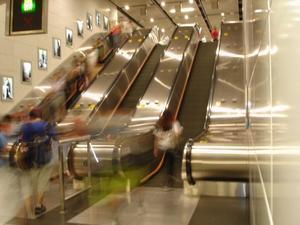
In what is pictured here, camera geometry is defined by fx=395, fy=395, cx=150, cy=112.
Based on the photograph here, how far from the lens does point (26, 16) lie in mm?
Result: 7695

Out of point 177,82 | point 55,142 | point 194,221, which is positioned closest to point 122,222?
point 194,221

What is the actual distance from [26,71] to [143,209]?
705 centimetres

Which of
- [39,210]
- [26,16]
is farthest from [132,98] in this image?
[39,210]

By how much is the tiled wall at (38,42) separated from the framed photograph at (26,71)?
0.12 metres

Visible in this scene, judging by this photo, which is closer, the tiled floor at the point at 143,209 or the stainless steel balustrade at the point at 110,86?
the tiled floor at the point at 143,209

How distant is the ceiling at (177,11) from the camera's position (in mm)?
19109

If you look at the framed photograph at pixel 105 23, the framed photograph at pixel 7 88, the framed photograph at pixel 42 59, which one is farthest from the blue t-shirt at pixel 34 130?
the framed photograph at pixel 105 23

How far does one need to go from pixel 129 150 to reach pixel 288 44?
728 cm

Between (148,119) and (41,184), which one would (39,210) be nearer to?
(41,184)

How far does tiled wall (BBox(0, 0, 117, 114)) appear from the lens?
1065cm

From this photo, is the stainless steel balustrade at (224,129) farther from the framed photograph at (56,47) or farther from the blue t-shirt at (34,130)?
the framed photograph at (56,47)

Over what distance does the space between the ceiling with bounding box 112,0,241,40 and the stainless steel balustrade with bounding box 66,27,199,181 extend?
13.9 feet

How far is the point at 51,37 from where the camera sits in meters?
12.9

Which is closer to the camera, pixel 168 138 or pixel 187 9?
pixel 168 138
